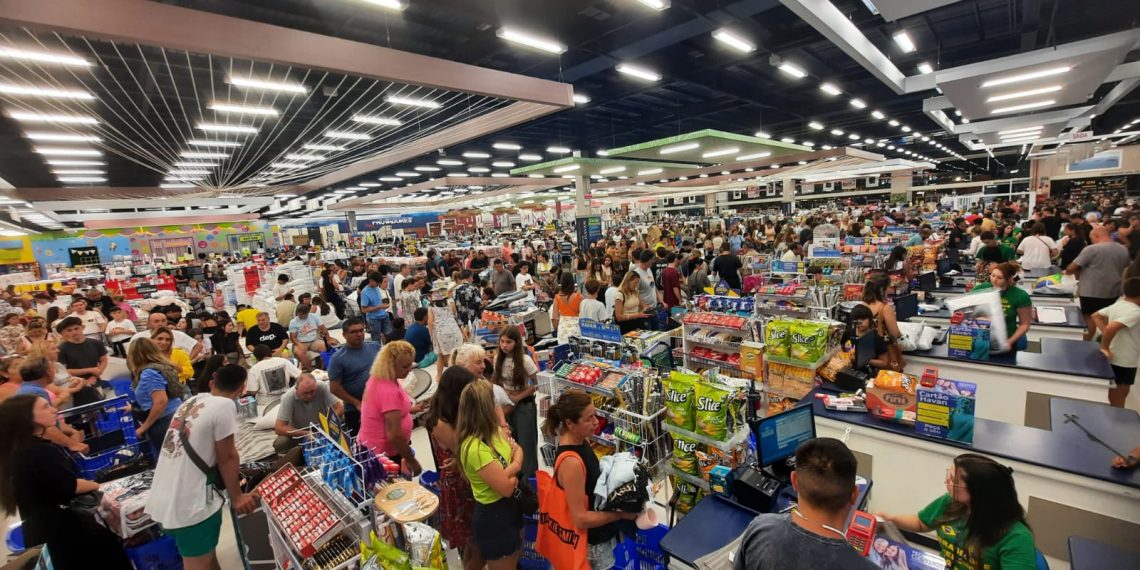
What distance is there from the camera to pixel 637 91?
10.8 m

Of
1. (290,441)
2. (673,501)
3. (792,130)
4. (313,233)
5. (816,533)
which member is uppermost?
(792,130)

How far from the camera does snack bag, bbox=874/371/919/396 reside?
3.35 meters

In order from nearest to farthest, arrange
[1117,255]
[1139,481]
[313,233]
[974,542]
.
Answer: [974,542], [1139,481], [1117,255], [313,233]

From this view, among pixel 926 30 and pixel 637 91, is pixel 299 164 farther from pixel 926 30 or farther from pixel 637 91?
pixel 926 30

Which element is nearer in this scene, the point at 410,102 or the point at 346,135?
the point at 410,102

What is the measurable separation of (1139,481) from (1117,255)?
5080 millimetres

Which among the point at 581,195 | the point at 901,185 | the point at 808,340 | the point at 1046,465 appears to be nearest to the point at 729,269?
the point at 808,340

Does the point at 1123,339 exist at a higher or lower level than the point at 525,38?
lower

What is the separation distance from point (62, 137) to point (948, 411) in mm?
14937

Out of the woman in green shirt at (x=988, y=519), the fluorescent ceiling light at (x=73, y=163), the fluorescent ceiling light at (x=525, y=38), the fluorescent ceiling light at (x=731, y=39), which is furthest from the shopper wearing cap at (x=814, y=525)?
the fluorescent ceiling light at (x=73, y=163)

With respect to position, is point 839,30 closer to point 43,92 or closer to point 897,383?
point 897,383

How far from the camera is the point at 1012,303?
181 inches

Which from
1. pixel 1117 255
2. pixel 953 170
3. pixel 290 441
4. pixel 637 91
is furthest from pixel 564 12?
pixel 953 170

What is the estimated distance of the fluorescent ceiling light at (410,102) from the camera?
24.0 feet
